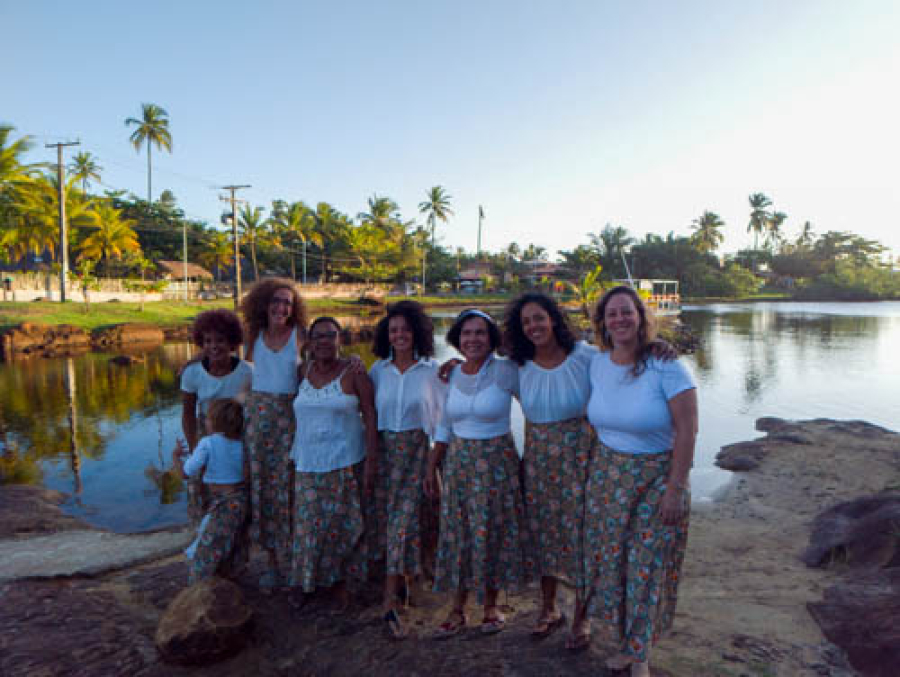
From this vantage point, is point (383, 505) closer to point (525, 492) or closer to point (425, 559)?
point (425, 559)

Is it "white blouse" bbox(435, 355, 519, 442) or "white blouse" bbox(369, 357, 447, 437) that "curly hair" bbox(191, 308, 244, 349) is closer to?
"white blouse" bbox(369, 357, 447, 437)

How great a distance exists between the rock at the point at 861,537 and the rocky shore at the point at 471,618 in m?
0.02

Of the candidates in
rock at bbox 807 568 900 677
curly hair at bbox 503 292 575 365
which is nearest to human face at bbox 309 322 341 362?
curly hair at bbox 503 292 575 365

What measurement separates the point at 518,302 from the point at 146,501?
19.9ft

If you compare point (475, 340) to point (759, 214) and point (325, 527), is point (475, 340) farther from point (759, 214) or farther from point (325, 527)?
point (759, 214)

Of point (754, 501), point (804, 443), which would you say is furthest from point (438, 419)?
point (804, 443)

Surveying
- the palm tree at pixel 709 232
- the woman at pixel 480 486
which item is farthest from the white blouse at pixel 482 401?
the palm tree at pixel 709 232

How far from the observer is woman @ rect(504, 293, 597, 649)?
2967mm

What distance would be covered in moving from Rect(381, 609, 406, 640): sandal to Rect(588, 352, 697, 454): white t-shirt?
5.14 ft

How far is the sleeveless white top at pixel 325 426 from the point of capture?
3217 mm

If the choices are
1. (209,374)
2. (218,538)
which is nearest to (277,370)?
(209,374)

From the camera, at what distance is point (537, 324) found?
3.04 m

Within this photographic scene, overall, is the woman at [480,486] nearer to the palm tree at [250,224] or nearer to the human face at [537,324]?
the human face at [537,324]

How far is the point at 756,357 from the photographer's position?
69.6 feet
